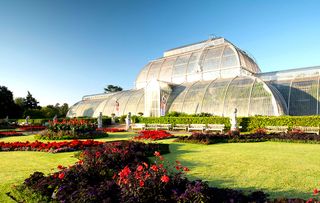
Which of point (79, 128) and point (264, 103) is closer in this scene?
point (79, 128)

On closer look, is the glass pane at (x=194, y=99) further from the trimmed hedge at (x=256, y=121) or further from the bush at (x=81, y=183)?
the bush at (x=81, y=183)

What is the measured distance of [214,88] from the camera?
35.0 meters

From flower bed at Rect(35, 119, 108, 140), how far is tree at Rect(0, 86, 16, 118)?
136 ft

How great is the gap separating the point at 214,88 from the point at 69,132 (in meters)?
21.9

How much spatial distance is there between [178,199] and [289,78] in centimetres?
3632

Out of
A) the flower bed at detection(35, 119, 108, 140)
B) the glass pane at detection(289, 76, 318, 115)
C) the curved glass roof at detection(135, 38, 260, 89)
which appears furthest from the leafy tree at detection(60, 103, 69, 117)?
the glass pane at detection(289, 76, 318, 115)

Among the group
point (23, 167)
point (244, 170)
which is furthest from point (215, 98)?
point (23, 167)

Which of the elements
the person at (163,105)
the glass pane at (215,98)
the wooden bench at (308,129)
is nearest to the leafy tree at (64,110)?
the person at (163,105)

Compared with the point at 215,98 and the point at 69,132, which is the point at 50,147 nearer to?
the point at 69,132

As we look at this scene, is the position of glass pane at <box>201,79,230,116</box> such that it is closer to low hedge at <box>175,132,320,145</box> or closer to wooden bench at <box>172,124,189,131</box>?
wooden bench at <box>172,124,189,131</box>

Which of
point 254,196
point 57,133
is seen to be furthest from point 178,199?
point 57,133

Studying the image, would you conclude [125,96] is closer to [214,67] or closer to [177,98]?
[177,98]

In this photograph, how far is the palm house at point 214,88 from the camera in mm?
29656

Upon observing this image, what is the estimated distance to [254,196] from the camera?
4910 millimetres
